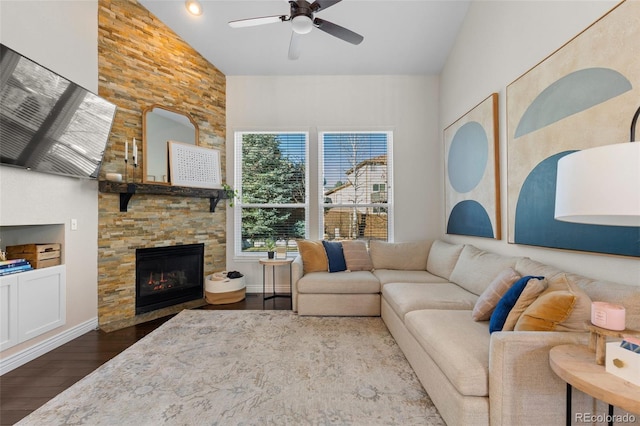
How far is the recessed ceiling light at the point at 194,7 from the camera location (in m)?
3.24

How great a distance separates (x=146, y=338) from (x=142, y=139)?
7.44 ft

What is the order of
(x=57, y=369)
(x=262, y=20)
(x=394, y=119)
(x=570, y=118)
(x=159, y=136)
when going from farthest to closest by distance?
1. (x=394, y=119)
2. (x=159, y=136)
3. (x=262, y=20)
4. (x=57, y=369)
5. (x=570, y=118)

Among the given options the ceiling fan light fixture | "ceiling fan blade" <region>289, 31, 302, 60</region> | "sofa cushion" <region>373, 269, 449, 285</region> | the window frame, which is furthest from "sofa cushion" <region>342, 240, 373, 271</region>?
the ceiling fan light fixture

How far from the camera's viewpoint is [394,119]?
4.26 metres

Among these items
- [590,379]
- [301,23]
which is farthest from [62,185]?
[590,379]

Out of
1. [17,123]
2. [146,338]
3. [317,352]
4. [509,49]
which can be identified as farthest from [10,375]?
[509,49]

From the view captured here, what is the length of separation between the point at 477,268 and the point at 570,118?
1.39 m

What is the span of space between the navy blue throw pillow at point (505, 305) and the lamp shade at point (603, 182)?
2.86 ft

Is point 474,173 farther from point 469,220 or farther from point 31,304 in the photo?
point 31,304

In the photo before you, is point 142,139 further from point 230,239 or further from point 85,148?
point 230,239

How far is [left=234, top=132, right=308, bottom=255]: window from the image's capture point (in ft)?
14.2

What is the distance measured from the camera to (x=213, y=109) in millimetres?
4145

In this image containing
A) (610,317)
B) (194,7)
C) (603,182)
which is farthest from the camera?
(194,7)

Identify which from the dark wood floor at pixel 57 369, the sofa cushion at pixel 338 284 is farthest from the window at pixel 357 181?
the dark wood floor at pixel 57 369
